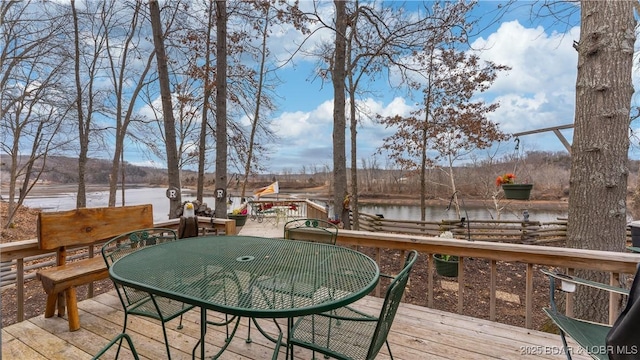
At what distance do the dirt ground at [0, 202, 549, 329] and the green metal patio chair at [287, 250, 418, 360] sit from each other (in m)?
2.13

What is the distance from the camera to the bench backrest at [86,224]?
Answer: 2.19m

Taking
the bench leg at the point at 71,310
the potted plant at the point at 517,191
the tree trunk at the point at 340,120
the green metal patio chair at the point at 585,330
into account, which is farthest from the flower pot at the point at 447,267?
the bench leg at the point at 71,310

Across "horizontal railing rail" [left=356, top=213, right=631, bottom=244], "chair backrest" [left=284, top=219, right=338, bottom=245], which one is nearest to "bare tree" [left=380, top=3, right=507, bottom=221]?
"horizontal railing rail" [left=356, top=213, right=631, bottom=244]

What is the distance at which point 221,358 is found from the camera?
173cm

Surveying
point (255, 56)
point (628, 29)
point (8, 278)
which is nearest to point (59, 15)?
point (255, 56)

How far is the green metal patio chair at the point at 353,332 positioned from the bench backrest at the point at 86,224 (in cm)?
205

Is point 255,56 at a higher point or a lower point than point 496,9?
higher

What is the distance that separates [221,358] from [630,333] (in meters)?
1.85

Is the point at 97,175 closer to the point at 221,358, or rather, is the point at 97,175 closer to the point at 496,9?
the point at 221,358

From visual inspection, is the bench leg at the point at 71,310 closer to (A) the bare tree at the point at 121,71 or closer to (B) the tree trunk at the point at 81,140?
(B) the tree trunk at the point at 81,140

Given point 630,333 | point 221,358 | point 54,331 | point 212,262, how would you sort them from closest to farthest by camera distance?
point 630,333
point 212,262
point 221,358
point 54,331

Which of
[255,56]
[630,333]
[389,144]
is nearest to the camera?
[630,333]

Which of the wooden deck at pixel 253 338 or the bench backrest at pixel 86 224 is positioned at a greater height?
the bench backrest at pixel 86 224

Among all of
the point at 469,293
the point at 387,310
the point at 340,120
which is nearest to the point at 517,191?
the point at 469,293
